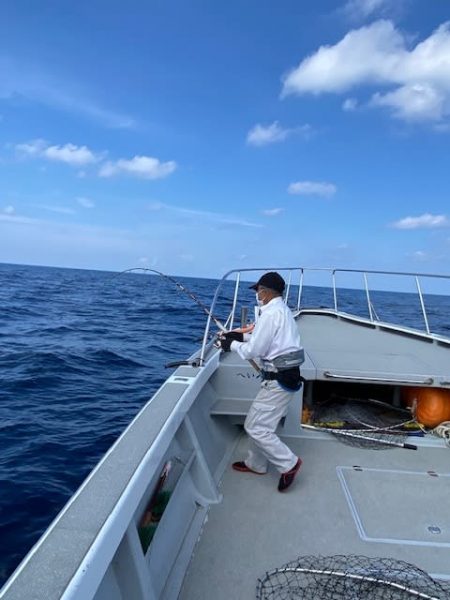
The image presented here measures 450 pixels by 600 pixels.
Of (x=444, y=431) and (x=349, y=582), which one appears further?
(x=444, y=431)

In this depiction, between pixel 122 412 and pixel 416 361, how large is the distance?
13.7 feet

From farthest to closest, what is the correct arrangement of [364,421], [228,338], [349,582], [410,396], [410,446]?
1. [410,396]
2. [364,421]
3. [410,446]
4. [228,338]
5. [349,582]

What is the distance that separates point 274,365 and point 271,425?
45 cm

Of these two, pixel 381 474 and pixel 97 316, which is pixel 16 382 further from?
pixel 97 316

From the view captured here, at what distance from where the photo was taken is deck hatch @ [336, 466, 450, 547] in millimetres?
2967

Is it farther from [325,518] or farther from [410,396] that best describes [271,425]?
[410,396]

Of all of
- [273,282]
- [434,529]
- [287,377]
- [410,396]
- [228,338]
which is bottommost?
[434,529]

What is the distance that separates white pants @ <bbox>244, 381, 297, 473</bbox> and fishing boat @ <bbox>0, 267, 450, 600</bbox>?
257 millimetres

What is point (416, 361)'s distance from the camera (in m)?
5.12

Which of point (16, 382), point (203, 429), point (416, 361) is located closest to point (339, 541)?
point (203, 429)

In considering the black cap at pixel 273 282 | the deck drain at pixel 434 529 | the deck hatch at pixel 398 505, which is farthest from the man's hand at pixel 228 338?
the deck drain at pixel 434 529

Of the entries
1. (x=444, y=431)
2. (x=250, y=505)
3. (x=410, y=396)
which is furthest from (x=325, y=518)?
(x=410, y=396)

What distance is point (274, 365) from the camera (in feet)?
11.2

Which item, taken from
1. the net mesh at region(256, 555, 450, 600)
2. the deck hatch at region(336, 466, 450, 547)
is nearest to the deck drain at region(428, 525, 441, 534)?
the deck hatch at region(336, 466, 450, 547)
